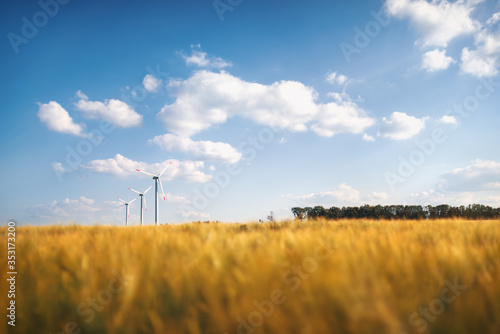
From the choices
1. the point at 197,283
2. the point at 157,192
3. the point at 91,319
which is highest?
the point at 157,192

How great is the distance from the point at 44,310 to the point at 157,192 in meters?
34.6

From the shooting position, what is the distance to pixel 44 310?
230 cm

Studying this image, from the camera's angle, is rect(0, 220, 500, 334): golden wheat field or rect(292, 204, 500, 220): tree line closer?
rect(0, 220, 500, 334): golden wheat field

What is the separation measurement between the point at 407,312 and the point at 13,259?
15.8 feet

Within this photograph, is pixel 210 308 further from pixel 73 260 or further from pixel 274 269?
pixel 73 260

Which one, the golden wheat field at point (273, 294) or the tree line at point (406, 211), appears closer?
the golden wheat field at point (273, 294)

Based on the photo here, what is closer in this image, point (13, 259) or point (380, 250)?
point (380, 250)

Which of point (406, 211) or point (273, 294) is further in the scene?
point (406, 211)

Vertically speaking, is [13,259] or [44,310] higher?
[13,259]

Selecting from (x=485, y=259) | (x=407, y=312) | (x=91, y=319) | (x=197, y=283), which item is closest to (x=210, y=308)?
(x=197, y=283)

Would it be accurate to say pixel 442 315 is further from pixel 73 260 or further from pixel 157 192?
pixel 157 192

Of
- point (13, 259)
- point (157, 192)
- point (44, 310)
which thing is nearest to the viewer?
point (44, 310)

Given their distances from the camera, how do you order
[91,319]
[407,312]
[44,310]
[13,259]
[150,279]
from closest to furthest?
[407,312]
[91,319]
[44,310]
[150,279]
[13,259]

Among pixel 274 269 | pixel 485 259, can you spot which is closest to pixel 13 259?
pixel 274 269
